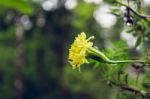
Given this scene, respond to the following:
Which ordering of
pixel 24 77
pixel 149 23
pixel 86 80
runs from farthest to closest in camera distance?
pixel 24 77
pixel 86 80
pixel 149 23

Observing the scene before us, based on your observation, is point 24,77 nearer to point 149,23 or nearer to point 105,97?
point 105,97

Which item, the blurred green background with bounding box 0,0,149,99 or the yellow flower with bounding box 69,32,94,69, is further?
the blurred green background with bounding box 0,0,149,99

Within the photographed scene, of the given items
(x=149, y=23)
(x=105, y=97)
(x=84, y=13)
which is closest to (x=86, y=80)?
(x=105, y=97)

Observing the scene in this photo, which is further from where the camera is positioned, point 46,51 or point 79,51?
point 46,51
